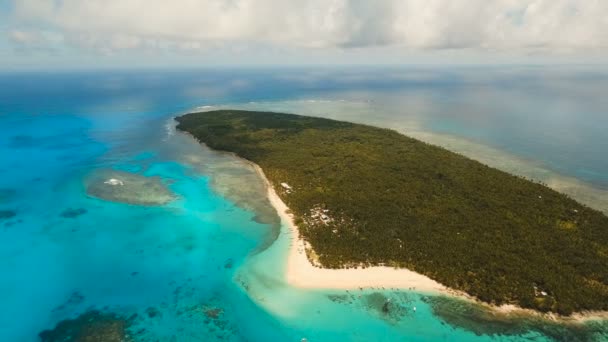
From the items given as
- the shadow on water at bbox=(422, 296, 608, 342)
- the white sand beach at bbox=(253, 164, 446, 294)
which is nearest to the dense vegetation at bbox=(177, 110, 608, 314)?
the white sand beach at bbox=(253, 164, 446, 294)

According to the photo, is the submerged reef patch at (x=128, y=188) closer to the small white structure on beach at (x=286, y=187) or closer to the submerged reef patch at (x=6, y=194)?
the submerged reef patch at (x=6, y=194)

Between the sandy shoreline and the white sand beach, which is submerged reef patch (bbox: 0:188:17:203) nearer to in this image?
the sandy shoreline

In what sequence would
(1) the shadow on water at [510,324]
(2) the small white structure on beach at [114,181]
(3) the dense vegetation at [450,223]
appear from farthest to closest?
(2) the small white structure on beach at [114,181], (3) the dense vegetation at [450,223], (1) the shadow on water at [510,324]

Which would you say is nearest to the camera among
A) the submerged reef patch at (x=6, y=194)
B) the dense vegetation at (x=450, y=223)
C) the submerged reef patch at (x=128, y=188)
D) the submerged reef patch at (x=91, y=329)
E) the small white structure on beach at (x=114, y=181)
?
the submerged reef patch at (x=91, y=329)

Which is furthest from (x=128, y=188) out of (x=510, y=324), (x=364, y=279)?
(x=510, y=324)

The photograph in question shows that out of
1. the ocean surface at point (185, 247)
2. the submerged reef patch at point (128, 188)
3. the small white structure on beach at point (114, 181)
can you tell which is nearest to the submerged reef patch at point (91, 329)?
the ocean surface at point (185, 247)

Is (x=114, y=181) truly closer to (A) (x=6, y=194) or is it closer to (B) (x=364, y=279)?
(A) (x=6, y=194)
